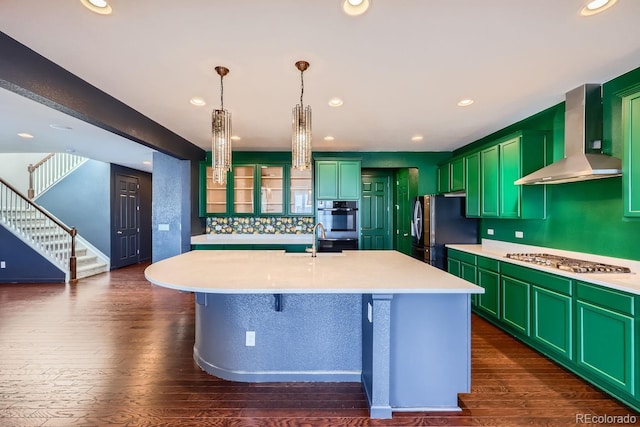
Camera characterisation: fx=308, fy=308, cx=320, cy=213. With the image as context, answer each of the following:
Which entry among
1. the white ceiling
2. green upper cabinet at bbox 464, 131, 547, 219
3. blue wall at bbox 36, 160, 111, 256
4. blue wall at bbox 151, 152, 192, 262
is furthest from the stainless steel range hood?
blue wall at bbox 36, 160, 111, 256

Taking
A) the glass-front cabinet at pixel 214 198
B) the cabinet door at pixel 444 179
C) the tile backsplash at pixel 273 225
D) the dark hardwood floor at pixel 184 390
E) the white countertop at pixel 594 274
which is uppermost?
the cabinet door at pixel 444 179

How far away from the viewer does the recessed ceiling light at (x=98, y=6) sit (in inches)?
63.8

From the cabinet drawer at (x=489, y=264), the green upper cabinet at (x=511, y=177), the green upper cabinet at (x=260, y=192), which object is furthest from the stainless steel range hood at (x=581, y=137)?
the green upper cabinet at (x=260, y=192)

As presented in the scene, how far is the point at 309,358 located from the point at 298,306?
41cm

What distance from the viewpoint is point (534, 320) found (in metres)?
2.84

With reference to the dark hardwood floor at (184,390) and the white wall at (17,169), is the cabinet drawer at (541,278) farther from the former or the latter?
the white wall at (17,169)

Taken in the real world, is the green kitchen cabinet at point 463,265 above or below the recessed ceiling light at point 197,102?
below

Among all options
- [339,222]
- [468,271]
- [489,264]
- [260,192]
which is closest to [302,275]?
[489,264]

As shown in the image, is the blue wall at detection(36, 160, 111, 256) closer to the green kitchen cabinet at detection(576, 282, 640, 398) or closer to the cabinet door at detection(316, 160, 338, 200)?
the cabinet door at detection(316, 160, 338, 200)

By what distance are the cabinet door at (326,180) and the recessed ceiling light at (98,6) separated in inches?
143

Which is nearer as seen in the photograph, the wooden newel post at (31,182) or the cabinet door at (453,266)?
the cabinet door at (453,266)

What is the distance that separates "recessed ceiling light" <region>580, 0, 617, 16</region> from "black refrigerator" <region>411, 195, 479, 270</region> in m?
3.03

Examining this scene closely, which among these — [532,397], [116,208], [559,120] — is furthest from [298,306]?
[116,208]

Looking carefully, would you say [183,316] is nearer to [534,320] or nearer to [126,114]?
[126,114]
